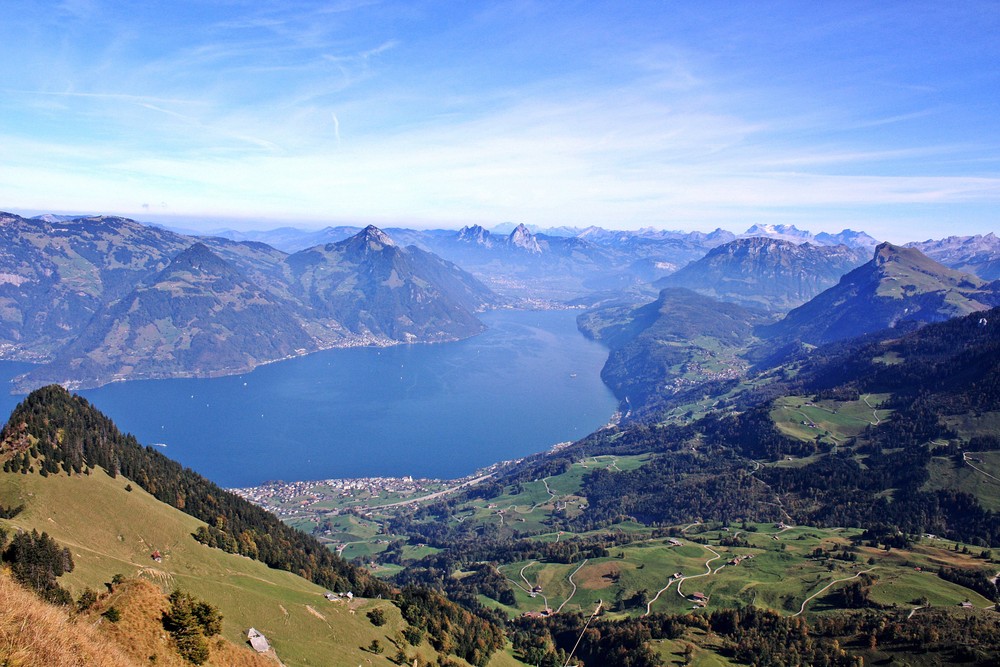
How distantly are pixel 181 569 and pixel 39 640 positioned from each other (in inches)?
1567

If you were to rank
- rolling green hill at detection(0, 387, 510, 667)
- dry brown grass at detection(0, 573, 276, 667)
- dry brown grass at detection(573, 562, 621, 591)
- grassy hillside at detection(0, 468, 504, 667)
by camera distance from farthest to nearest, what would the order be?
dry brown grass at detection(573, 562, 621, 591), rolling green hill at detection(0, 387, 510, 667), grassy hillside at detection(0, 468, 504, 667), dry brown grass at detection(0, 573, 276, 667)

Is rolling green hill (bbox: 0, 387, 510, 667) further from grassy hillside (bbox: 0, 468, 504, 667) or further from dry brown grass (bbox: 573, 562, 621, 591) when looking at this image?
dry brown grass (bbox: 573, 562, 621, 591)

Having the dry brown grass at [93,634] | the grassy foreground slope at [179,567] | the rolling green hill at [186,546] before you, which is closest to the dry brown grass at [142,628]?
the dry brown grass at [93,634]

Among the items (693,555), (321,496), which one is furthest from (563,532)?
(321,496)

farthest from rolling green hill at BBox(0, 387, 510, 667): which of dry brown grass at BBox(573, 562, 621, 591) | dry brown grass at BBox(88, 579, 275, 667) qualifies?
dry brown grass at BBox(573, 562, 621, 591)

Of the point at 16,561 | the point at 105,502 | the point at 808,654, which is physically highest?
the point at 16,561

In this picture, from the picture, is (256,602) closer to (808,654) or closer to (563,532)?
(808,654)

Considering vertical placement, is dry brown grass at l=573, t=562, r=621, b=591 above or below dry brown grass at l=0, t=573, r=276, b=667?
below

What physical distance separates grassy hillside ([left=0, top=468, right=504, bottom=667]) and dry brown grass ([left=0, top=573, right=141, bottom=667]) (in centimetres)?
2625

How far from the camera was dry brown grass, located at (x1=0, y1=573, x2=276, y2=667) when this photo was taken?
14.2m

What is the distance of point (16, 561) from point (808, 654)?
83.3m

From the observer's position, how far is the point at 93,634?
59.0 ft

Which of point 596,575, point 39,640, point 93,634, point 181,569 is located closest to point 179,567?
point 181,569

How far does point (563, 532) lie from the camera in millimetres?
167375
